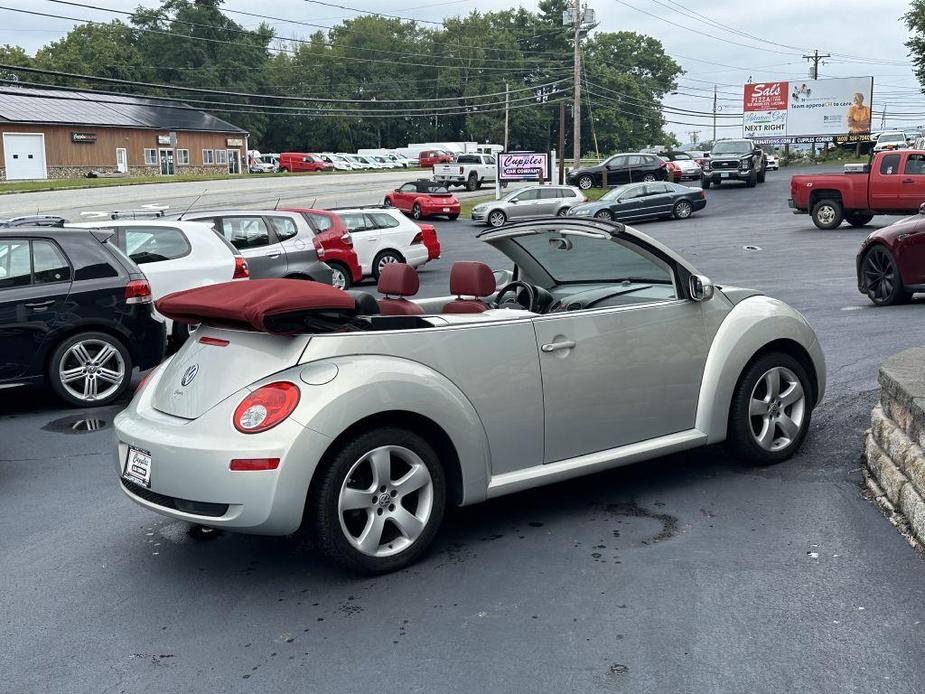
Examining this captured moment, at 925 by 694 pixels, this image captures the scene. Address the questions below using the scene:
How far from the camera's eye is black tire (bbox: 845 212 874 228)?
27375 mm

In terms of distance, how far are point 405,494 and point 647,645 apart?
4.31 feet

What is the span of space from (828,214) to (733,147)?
67.3 ft

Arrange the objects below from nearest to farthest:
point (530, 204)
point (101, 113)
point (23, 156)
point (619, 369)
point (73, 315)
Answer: point (619, 369)
point (73, 315)
point (530, 204)
point (23, 156)
point (101, 113)

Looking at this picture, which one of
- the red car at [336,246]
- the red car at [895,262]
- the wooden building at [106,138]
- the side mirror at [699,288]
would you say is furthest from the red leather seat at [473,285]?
the wooden building at [106,138]

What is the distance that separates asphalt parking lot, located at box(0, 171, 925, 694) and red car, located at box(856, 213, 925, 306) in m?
7.03

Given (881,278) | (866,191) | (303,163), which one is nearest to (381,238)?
(881,278)

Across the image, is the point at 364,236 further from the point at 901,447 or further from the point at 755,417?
the point at 901,447

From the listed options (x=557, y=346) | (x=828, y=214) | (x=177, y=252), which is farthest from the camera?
(x=828, y=214)

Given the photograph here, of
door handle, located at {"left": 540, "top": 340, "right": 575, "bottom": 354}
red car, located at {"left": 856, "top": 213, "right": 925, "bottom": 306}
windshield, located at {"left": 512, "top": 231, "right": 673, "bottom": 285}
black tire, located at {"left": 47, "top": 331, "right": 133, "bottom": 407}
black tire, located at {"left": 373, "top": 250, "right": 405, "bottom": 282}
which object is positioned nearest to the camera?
door handle, located at {"left": 540, "top": 340, "right": 575, "bottom": 354}

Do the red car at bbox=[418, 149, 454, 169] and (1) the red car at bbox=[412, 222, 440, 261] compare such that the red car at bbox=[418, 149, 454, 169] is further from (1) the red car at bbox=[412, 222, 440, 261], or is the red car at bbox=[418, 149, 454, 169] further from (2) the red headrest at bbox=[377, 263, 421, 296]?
(2) the red headrest at bbox=[377, 263, 421, 296]

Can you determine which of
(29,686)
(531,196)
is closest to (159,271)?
(29,686)

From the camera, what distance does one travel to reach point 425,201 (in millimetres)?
38906

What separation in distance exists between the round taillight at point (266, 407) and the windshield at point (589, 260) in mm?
2135

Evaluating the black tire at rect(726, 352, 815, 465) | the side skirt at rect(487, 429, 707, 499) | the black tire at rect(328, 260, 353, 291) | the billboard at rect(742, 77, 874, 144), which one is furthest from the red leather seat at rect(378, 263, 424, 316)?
A: the billboard at rect(742, 77, 874, 144)
